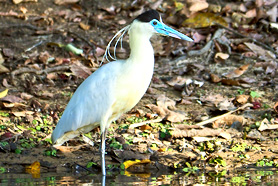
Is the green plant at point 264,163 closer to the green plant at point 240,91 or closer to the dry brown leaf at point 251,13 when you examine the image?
the green plant at point 240,91

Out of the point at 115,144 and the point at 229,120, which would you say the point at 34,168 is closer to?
the point at 115,144

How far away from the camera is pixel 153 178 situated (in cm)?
535

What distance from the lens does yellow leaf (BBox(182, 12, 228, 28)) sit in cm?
910

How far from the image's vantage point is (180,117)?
22.4 feet

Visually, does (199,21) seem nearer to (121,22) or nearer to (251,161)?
(121,22)

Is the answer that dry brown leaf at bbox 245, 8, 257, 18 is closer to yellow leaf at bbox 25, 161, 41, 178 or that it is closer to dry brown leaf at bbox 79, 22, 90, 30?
dry brown leaf at bbox 79, 22, 90, 30

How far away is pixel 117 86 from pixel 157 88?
2.25m

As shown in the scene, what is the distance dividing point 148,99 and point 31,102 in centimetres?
164

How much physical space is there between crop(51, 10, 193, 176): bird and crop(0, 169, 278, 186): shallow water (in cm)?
27

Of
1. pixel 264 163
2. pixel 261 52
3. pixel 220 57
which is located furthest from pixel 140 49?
pixel 261 52

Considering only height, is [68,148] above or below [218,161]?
above

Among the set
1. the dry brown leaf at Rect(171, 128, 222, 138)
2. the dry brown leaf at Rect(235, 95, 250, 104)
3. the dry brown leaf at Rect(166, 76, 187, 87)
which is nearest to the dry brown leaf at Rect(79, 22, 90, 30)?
the dry brown leaf at Rect(166, 76, 187, 87)

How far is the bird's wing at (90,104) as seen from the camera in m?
5.65

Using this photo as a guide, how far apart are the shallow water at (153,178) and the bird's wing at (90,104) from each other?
1.75 ft
